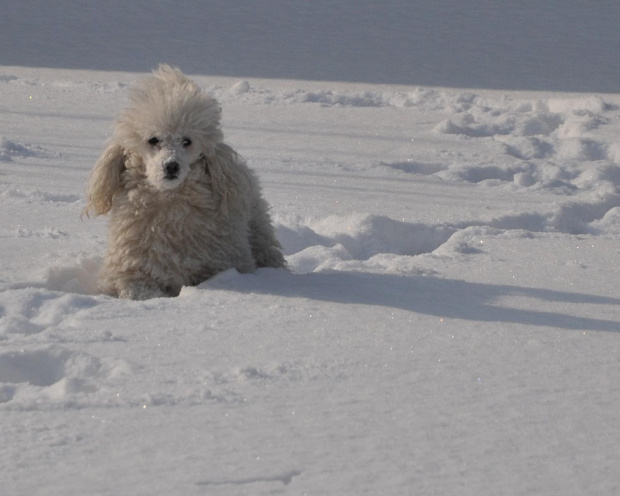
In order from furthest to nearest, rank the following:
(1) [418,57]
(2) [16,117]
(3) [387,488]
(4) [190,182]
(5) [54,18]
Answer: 1. (5) [54,18]
2. (1) [418,57]
3. (2) [16,117]
4. (4) [190,182]
5. (3) [387,488]

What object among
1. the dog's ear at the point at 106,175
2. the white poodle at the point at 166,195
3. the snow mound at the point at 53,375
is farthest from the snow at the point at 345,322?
the dog's ear at the point at 106,175

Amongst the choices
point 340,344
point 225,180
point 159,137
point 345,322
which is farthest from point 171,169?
point 340,344

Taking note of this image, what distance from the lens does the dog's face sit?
11.5ft

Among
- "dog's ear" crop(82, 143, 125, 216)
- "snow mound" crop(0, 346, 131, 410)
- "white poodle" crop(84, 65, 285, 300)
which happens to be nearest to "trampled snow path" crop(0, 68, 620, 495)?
"snow mound" crop(0, 346, 131, 410)

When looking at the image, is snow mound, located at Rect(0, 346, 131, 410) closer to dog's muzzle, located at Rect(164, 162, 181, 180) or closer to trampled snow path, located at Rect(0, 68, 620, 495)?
trampled snow path, located at Rect(0, 68, 620, 495)

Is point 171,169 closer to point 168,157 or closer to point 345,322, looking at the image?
point 168,157

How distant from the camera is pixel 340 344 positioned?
2.88 metres

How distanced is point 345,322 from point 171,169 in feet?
2.91

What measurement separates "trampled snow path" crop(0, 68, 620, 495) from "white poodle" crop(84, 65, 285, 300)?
190mm

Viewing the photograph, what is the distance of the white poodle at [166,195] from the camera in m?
3.59

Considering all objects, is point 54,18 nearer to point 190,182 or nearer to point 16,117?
point 16,117

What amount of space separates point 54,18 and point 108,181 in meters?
8.92

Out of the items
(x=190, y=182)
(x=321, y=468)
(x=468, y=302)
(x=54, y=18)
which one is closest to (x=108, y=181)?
(x=190, y=182)

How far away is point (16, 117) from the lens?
700 centimetres
